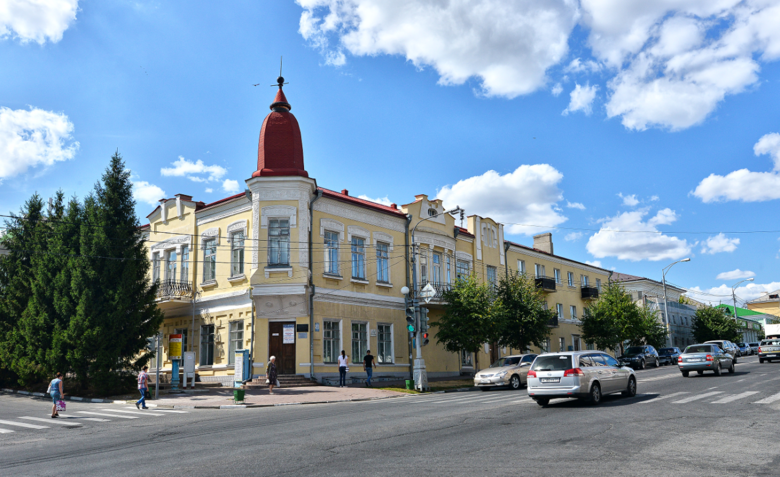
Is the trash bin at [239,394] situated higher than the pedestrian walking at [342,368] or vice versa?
the pedestrian walking at [342,368]

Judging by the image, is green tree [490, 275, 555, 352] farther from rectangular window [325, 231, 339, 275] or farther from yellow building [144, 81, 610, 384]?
rectangular window [325, 231, 339, 275]

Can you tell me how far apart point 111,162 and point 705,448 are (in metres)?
24.9

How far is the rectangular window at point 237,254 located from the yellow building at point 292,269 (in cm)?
8

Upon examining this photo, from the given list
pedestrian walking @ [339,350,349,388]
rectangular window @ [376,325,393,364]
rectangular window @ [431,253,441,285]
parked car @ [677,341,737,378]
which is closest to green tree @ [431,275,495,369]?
rectangular window @ [376,325,393,364]

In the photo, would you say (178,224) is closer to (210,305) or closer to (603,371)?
(210,305)

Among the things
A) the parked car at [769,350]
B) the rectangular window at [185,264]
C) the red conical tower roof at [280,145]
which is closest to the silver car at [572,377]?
the red conical tower roof at [280,145]

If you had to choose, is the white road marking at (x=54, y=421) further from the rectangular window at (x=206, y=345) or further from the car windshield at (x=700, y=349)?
the car windshield at (x=700, y=349)

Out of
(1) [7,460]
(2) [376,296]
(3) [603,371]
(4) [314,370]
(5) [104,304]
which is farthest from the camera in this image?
(2) [376,296]

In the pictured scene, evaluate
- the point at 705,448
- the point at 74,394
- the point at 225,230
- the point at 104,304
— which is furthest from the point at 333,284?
the point at 705,448

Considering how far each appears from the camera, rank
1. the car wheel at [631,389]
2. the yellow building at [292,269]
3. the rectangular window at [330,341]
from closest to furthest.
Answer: the car wheel at [631,389]
the yellow building at [292,269]
the rectangular window at [330,341]

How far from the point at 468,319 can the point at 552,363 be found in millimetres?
14221

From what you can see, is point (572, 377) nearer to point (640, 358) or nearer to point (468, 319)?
point (468, 319)

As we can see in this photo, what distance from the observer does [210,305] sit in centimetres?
3089

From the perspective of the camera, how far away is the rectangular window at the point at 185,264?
3275 cm
